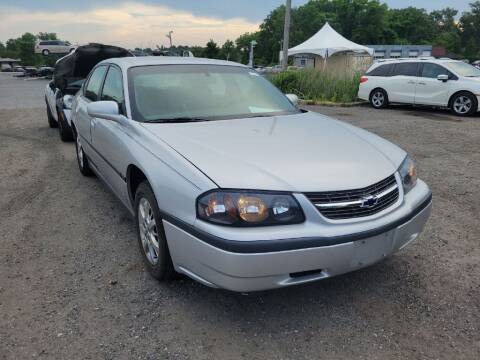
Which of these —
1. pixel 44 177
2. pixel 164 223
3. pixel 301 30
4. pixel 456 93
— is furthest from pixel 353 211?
pixel 301 30

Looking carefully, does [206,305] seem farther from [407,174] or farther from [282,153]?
[407,174]

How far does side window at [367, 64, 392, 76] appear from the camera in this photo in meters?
12.7

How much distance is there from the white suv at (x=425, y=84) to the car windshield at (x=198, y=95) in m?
8.80

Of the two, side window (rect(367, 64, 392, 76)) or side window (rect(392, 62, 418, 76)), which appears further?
side window (rect(367, 64, 392, 76))

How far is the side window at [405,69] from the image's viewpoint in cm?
1200

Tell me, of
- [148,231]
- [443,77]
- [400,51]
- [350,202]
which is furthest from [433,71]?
[400,51]

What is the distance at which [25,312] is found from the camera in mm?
2646

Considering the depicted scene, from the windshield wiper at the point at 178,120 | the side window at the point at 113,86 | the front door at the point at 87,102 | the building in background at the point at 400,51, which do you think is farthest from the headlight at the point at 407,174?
the building in background at the point at 400,51

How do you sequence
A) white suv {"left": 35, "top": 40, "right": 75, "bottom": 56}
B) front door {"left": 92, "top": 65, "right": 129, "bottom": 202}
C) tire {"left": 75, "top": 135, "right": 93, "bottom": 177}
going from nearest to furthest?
front door {"left": 92, "top": 65, "right": 129, "bottom": 202}
tire {"left": 75, "top": 135, "right": 93, "bottom": 177}
white suv {"left": 35, "top": 40, "right": 75, "bottom": 56}

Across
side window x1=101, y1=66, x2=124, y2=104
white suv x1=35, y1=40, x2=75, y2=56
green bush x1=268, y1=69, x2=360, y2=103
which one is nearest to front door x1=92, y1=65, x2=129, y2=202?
side window x1=101, y1=66, x2=124, y2=104

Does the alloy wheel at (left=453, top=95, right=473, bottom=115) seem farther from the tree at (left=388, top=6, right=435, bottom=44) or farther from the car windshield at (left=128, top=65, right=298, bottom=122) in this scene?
the tree at (left=388, top=6, right=435, bottom=44)

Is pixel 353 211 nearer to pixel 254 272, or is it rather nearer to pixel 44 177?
pixel 254 272

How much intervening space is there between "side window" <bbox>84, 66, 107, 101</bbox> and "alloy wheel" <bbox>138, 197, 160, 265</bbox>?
1.97 meters

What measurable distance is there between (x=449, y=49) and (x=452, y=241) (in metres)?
98.1
